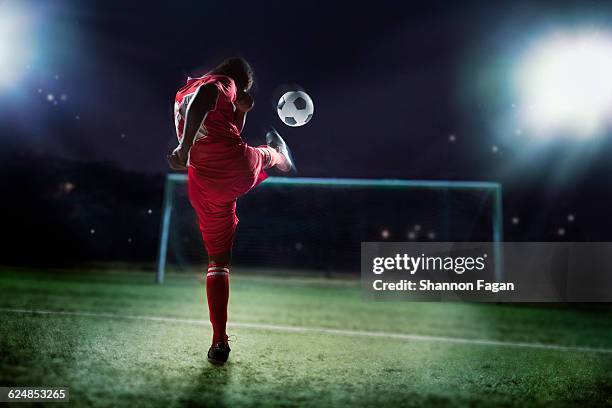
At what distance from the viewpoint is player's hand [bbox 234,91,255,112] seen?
311 centimetres

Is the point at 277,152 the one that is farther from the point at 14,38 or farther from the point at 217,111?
the point at 14,38

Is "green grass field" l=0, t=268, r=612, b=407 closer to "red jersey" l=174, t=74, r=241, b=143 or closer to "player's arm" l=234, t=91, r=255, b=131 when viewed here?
"red jersey" l=174, t=74, r=241, b=143

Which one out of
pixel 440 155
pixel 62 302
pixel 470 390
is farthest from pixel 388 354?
pixel 440 155

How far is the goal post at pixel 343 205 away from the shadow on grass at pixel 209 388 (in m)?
9.10

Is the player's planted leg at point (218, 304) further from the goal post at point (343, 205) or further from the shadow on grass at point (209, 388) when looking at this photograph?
the goal post at point (343, 205)

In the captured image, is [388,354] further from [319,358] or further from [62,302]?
[62,302]

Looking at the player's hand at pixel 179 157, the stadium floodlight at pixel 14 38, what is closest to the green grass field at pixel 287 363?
the player's hand at pixel 179 157

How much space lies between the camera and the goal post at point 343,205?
11.7 metres

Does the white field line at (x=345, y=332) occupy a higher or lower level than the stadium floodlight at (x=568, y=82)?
lower

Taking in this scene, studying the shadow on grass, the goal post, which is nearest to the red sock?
the shadow on grass

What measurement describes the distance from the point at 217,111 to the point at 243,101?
12.9 inches

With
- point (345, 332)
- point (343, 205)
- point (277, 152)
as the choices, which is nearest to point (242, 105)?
point (277, 152)

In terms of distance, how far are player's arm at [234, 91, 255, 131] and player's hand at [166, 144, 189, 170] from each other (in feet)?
1.66

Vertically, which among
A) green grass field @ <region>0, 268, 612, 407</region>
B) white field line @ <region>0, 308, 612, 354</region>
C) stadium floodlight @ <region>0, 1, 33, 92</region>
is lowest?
white field line @ <region>0, 308, 612, 354</region>
